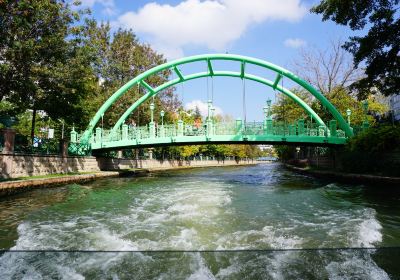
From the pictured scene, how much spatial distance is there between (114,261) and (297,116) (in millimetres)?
35477

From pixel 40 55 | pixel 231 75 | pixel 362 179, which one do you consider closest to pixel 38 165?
pixel 40 55

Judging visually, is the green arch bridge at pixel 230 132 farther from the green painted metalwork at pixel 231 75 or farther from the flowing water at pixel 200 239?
the flowing water at pixel 200 239

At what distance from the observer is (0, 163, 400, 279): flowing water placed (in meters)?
4.95

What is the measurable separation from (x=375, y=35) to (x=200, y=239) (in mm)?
13928

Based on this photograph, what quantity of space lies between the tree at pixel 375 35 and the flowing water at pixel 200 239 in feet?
25.1

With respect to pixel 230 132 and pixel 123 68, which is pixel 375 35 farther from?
pixel 123 68

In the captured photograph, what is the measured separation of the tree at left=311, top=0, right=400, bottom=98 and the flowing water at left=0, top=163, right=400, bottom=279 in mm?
7664

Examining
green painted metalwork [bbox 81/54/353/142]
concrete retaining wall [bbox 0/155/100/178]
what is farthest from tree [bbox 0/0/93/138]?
green painted metalwork [bbox 81/54/353/142]

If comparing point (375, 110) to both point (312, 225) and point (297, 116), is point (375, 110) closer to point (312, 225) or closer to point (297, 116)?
point (297, 116)

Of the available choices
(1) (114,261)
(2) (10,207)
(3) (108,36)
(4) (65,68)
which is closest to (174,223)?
(1) (114,261)

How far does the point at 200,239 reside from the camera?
22.2ft

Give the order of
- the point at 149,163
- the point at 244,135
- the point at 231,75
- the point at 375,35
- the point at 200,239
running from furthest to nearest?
the point at 149,163 → the point at 231,75 → the point at 244,135 → the point at 375,35 → the point at 200,239

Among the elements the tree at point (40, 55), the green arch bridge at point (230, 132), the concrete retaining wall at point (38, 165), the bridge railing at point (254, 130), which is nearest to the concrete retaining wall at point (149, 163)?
the green arch bridge at point (230, 132)

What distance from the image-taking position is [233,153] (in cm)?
7650
